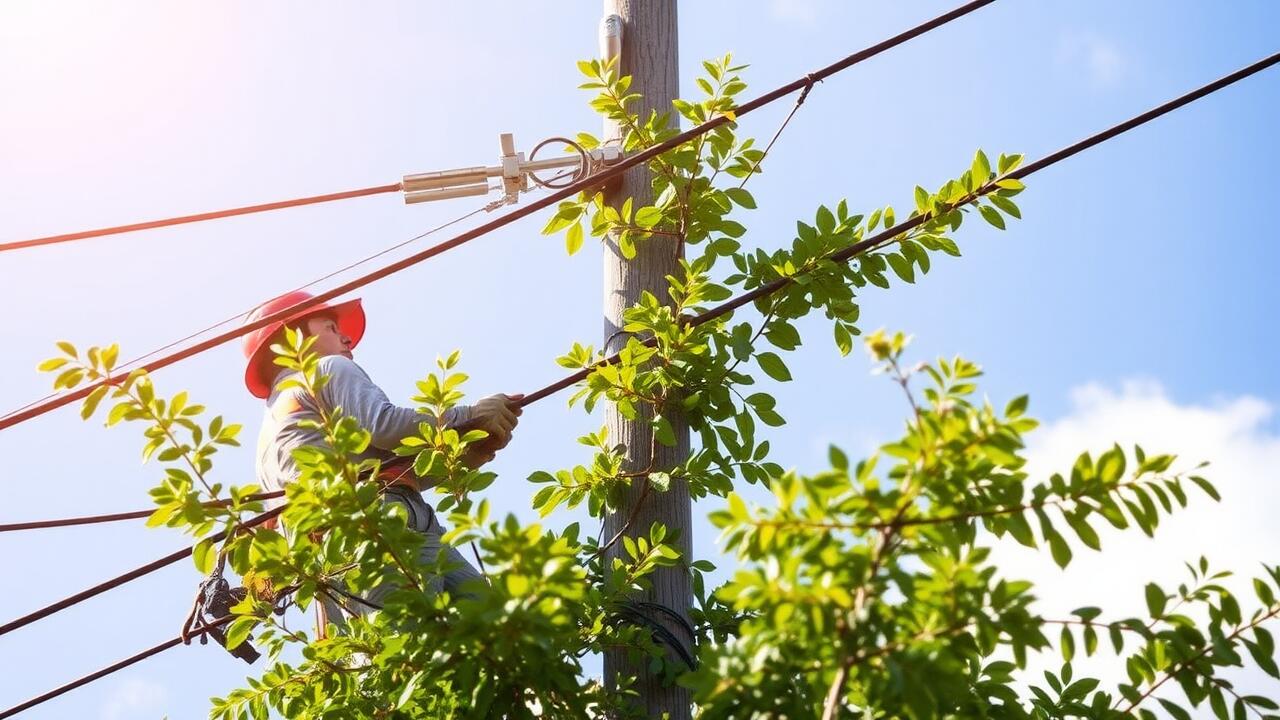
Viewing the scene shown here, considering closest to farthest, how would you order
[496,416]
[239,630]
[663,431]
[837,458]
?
[837,458] → [239,630] → [663,431] → [496,416]

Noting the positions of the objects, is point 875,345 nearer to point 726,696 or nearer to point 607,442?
point 726,696

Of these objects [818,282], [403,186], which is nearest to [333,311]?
[403,186]

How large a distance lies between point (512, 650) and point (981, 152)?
7.23 ft

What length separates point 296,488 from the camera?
279cm

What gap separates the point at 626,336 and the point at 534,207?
0.49 m

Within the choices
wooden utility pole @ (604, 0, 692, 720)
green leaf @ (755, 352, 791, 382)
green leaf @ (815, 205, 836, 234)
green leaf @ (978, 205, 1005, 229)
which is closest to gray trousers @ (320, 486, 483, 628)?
wooden utility pole @ (604, 0, 692, 720)

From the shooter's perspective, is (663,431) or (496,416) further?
(496,416)

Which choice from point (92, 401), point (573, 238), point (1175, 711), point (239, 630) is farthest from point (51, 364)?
point (1175, 711)

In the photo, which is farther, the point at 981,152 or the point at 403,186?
the point at 403,186

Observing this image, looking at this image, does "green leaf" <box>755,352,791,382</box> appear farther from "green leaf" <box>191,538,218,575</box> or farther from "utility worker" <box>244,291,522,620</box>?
"green leaf" <box>191,538,218,575</box>

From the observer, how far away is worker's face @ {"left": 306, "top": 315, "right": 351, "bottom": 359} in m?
4.76

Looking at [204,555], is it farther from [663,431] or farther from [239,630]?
[663,431]

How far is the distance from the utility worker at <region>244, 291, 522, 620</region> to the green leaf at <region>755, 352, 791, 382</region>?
0.74 metres

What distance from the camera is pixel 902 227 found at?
12.7 ft
